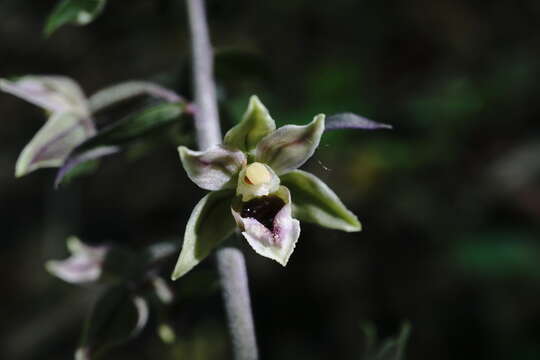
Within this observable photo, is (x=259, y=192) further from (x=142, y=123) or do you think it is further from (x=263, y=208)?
(x=142, y=123)

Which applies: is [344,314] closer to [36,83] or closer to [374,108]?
[374,108]

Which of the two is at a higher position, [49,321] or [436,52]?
[436,52]

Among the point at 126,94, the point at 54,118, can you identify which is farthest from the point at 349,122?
the point at 54,118

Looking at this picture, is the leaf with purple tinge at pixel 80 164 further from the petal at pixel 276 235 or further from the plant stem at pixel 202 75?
the petal at pixel 276 235

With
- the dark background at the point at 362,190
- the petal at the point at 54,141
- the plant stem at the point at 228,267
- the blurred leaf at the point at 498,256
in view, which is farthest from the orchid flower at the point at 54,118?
the blurred leaf at the point at 498,256

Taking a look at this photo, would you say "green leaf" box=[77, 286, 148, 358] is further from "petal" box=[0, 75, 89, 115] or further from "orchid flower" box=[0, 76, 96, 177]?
"petal" box=[0, 75, 89, 115]

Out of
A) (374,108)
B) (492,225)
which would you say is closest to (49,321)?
(374,108)

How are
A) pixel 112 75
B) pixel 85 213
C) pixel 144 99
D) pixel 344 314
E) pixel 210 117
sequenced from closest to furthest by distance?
pixel 210 117, pixel 144 99, pixel 344 314, pixel 85 213, pixel 112 75
